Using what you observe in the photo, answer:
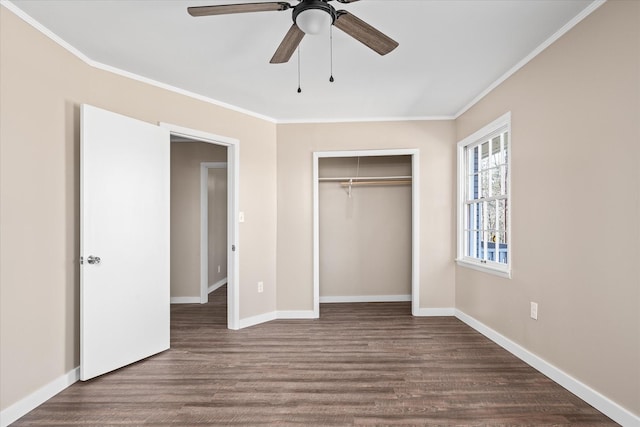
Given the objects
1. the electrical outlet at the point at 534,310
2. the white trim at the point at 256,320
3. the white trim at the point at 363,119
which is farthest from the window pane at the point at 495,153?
the white trim at the point at 256,320

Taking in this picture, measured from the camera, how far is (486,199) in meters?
3.80

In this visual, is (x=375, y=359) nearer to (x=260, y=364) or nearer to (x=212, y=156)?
(x=260, y=364)

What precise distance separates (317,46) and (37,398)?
3045mm

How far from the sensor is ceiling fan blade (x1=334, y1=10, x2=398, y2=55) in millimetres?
1855

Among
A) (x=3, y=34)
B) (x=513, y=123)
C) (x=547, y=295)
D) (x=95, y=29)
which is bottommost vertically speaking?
(x=547, y=295)

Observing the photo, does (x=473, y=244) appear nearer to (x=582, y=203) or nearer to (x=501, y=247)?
(x=501, y=247)

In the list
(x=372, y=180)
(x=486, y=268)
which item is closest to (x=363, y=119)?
(x=372, y=180)

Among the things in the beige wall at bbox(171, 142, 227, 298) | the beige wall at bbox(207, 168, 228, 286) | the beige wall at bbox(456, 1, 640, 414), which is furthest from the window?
the beige wall at bbox(207, 168, 228, 286)

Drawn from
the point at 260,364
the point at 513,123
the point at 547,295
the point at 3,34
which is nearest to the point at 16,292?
the point at 3,34

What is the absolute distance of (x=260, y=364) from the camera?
302 cm

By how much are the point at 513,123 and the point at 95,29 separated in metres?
3.32

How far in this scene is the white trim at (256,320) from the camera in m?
4.14

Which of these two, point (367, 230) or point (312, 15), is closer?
point (312, 15)

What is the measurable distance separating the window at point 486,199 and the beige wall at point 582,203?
0.99 feet
